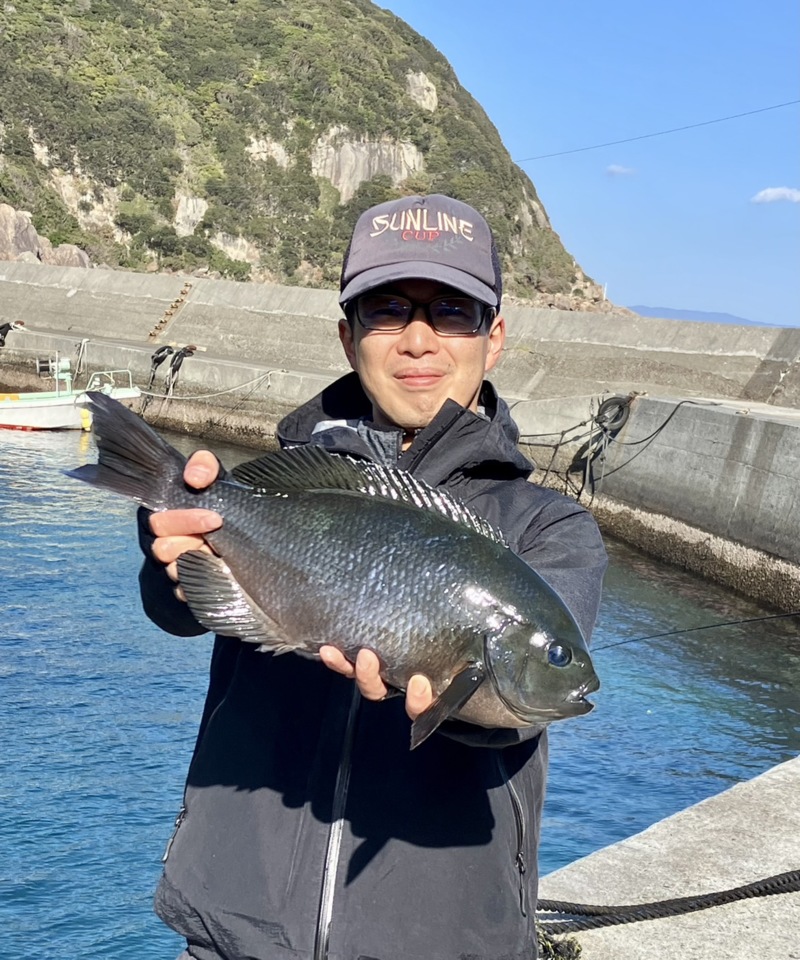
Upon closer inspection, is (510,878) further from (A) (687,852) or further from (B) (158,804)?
(B) (158,804)

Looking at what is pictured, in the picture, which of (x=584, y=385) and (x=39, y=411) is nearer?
(x=584, y=385)

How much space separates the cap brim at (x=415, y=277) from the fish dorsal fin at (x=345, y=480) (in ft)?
1.10

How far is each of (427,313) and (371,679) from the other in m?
0.81

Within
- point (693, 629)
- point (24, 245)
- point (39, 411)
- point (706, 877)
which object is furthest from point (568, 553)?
point (24, 245)

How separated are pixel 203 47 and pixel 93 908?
306 ft

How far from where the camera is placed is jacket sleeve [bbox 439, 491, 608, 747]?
223 centimetres

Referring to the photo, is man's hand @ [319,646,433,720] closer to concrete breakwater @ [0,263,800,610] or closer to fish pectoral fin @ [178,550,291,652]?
fish pectoral fin @ [178,550,291,652]

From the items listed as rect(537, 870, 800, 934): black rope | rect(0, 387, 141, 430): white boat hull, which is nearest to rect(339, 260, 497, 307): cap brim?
rect(537, 870, 800, 934): black rope

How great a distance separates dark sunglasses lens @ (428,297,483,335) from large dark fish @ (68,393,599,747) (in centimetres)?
35

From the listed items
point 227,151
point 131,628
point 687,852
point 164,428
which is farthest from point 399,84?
point 687,852

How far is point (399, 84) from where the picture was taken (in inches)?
3932

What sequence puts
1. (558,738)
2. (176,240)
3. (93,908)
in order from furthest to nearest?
(176,240), (558,738), (93,908)

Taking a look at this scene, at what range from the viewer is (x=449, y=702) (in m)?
1.92

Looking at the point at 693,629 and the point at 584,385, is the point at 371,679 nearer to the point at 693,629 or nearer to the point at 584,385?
the point at 693,629
